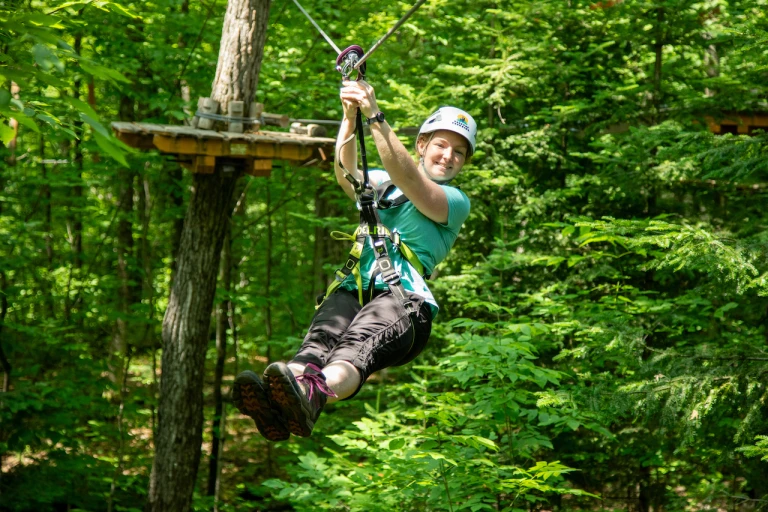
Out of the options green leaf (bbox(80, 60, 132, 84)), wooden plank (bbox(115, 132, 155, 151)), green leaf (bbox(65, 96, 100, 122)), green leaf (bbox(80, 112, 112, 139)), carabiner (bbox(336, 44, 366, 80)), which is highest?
carabiner (bbox(336, 44, 366, 80))

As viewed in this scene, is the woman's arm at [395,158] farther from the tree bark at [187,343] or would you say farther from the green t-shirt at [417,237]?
the tree bark at [187,343]

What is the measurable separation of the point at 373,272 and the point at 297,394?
2.36 ft

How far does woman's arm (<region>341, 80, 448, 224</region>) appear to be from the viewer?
2.57 meters

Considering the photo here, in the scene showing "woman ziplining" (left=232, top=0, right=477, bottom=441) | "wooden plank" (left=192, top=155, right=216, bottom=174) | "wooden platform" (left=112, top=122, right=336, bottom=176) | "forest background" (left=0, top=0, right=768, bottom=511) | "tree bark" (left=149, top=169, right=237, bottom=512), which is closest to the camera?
"woman ziplining" (left=232, top=0, right=477, bottom=441)

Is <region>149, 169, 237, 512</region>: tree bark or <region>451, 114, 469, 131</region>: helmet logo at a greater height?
<region>451, 114, 469, 131</region>: helmet logo

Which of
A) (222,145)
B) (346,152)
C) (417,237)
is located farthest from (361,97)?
(222,145)

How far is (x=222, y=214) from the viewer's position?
6.05 metres

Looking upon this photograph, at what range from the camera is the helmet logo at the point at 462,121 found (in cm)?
304

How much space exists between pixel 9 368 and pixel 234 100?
4.17m

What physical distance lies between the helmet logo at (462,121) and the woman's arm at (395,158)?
1.15 feet

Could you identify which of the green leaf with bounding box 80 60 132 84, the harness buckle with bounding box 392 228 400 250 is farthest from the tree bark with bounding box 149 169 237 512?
the green leaf with bounding box 80 60 132 84

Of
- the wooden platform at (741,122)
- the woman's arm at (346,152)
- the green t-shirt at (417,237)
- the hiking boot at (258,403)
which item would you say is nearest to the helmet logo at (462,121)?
the green t-shirt at (417,237)

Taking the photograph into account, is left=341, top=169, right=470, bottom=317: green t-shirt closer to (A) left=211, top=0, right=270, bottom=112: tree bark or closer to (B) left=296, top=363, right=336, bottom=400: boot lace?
(B) left=296, top=363, right=336, bottom=400: boot lace

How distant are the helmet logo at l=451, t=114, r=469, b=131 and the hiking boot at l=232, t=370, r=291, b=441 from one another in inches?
52.7
